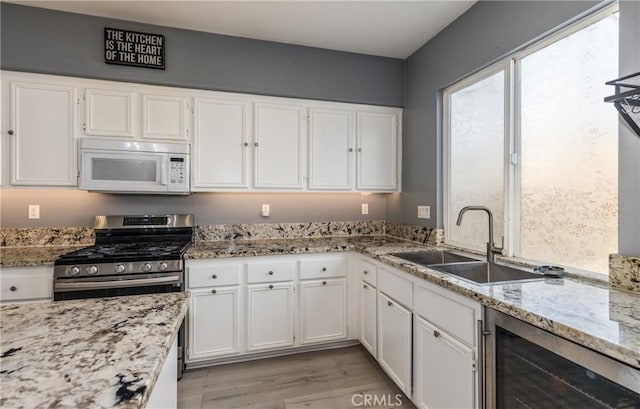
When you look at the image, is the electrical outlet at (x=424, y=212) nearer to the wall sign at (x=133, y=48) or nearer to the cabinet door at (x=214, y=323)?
the cabinet door at (x=214, y=323)

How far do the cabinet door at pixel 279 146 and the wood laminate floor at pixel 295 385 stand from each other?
4.81 ft

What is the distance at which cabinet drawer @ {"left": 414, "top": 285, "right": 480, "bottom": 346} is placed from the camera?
139 centimetres

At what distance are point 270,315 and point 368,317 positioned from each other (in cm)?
78

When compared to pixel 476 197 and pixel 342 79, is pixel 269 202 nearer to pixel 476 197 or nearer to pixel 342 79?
pixel 342 79

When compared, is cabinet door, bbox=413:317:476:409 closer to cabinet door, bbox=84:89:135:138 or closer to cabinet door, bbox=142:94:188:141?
cabinet door, bbox=142:94:188:141

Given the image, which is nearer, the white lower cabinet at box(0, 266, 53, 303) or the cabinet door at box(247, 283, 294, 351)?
the white lower cabinet at box(0, 266, 53, 303)

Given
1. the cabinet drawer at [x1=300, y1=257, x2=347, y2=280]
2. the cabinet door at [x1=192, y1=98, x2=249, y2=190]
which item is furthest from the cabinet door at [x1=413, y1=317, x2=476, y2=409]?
the cabinet door at [x1=192, y1=98, x2=249, y2=190]

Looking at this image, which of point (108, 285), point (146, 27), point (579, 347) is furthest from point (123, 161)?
point (579, 347)

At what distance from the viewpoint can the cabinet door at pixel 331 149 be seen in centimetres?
285

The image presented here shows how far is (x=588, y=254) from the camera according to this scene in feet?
5.16

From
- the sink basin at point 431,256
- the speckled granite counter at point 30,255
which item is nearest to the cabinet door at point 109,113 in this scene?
the speckled granite counter at point 30,255

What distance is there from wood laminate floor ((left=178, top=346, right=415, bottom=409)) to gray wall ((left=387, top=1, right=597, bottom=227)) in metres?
1.32

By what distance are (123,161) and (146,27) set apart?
3.59 ft

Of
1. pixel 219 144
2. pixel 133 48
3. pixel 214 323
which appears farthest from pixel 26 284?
pixel 133 48
